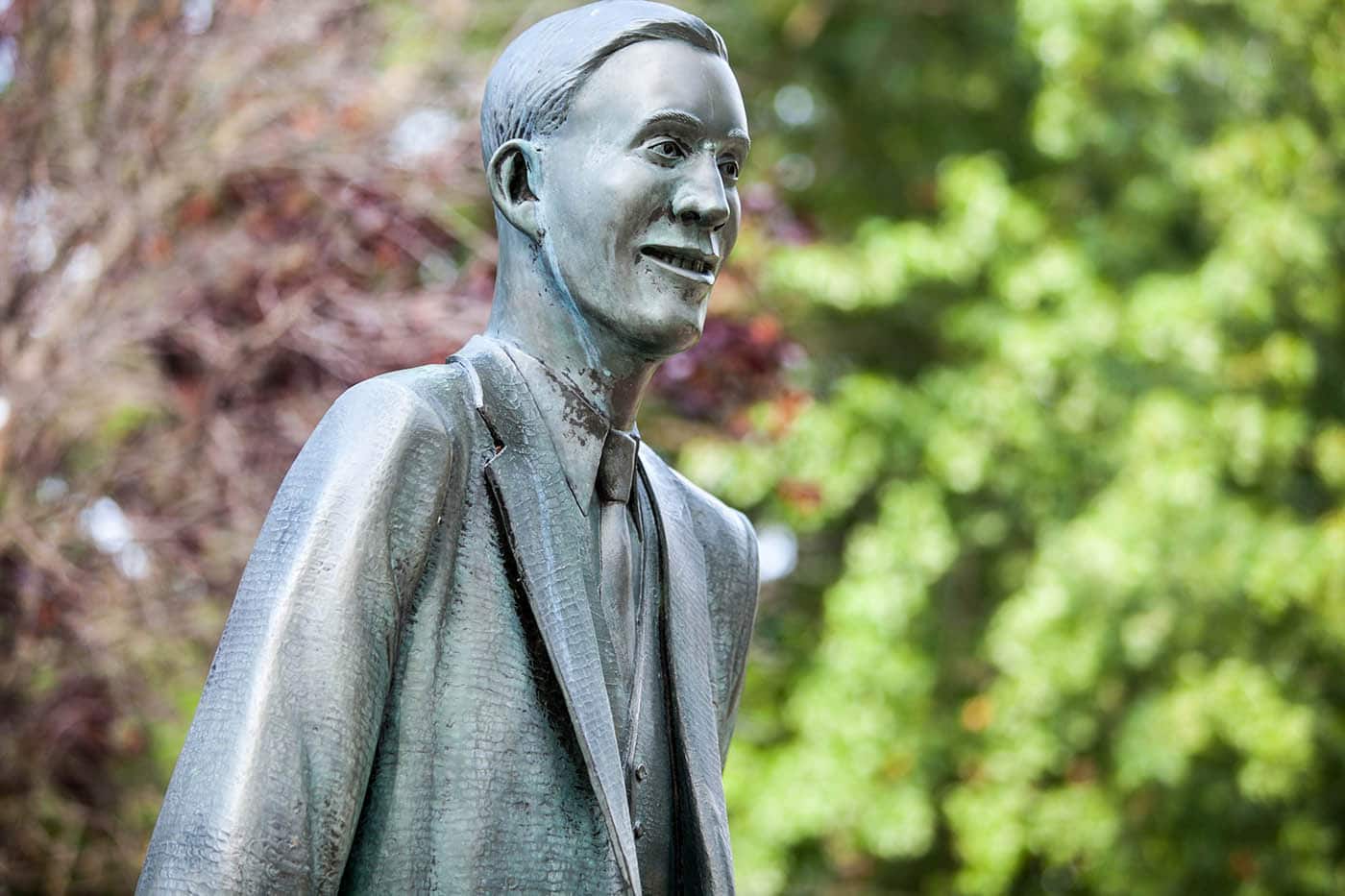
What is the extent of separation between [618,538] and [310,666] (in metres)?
0.51

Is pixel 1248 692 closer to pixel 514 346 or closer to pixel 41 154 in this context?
pixel 41 154

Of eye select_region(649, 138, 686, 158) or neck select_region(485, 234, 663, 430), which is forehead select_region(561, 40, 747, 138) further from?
neck select_region(485, 234, 663, 430)

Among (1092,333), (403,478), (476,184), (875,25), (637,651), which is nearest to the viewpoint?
(403,478)

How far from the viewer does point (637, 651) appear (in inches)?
90.0

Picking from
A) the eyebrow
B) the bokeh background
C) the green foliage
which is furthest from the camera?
the green foliage

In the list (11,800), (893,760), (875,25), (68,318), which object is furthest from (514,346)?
(875,25)

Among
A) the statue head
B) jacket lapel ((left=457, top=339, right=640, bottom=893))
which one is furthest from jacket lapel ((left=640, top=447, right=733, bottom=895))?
the statue head

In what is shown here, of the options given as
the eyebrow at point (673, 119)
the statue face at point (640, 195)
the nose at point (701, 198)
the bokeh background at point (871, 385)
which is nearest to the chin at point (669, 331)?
the statue face at point (640, 195)

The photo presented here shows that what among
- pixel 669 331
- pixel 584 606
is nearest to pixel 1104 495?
pixel 669 331

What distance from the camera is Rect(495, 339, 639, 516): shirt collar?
2.25 m

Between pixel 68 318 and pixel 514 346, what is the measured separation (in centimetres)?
456

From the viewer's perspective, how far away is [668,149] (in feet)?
7.36

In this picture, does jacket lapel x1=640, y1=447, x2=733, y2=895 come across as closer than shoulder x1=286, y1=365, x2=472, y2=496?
No

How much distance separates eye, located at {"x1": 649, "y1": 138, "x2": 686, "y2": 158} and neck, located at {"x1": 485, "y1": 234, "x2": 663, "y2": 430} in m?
0.20
